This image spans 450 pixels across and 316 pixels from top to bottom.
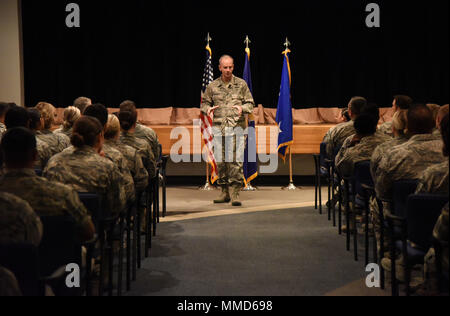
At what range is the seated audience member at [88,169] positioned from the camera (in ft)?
13.7

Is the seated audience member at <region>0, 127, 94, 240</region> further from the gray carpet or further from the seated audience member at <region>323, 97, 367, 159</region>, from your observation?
the seated audience member at <region>323, 97, 367, 159</region>

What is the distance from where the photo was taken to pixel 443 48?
11445 mm

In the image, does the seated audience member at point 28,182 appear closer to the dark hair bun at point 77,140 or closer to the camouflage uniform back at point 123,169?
the dark hair bun at point 77,140

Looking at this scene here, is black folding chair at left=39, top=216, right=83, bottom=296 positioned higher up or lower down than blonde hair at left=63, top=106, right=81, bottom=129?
lower down

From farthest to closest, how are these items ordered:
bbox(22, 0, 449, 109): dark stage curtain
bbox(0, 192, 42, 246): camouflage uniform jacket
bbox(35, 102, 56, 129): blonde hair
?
1. bbox(22, 0, 449, 109): dark stage curtain
2. bbox(35, 102, 56, 129): blonde hair
3. bbox(0, 192, 42, 246): camouflage uniform jacket

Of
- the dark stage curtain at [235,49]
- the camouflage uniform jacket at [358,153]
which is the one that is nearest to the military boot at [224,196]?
the camouflage uniform jacket at [358,153]

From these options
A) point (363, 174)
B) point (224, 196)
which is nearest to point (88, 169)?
point (363, 174)

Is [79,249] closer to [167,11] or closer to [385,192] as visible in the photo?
[385,192]

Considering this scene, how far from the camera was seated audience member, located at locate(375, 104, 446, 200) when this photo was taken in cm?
448

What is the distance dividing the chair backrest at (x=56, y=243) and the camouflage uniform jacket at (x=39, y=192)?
0.43 feet

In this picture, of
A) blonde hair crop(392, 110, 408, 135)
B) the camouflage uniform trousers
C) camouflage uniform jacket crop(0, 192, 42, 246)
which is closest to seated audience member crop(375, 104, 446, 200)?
blonde hair crop(392, 110, 408, 135)

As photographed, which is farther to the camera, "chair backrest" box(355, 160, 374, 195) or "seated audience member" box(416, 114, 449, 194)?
"chair backrest" box(355, 160, 374, 195)

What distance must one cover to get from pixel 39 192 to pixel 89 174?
882 mm

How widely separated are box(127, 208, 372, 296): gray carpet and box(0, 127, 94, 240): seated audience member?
1524 millimetres
